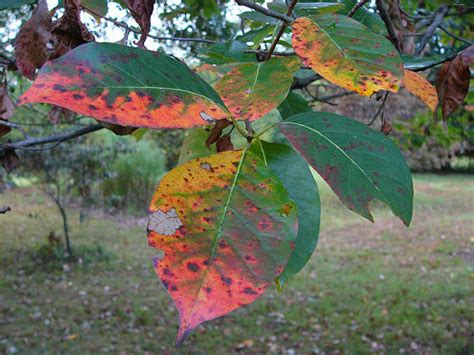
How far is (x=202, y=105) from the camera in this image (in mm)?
418

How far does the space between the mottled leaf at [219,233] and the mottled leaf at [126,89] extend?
0.05 meters

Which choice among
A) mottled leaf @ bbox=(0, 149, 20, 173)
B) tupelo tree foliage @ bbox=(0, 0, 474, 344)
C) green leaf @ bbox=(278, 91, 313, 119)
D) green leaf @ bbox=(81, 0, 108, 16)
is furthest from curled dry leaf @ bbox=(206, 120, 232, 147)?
mottled leaf @ bbox=(0, 149, 20, 173)

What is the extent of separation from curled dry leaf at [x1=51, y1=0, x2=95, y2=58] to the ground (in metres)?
3.90

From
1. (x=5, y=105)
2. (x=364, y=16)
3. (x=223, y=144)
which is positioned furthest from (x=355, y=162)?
(x=5, y=105)

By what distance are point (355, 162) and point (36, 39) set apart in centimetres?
44

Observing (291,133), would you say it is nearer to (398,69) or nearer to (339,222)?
(398,69)

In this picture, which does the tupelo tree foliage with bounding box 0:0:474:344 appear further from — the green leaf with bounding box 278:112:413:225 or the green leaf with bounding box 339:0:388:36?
the green leaf with bounding box 339:0:388:36

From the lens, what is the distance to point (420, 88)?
0.61 meters

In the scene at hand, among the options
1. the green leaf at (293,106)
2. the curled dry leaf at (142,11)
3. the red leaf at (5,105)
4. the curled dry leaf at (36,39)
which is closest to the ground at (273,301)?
the red leaf at (5,105)

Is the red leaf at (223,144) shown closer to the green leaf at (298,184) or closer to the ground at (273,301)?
the green leaf at (298,184)

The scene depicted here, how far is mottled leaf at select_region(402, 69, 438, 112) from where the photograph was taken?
1.98 ft

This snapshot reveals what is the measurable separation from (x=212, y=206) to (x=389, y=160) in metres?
0.17

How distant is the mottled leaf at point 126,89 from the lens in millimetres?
370

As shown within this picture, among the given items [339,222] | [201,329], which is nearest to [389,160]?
[201,329]
